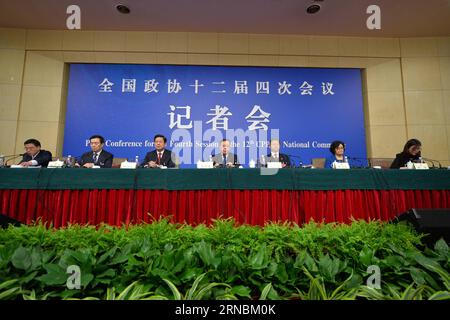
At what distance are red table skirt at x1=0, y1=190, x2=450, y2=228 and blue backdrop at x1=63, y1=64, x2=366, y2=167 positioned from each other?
217 cm

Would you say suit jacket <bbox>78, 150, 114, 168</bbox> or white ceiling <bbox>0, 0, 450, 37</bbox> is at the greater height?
white ceiling <bbox>0, 0, 450, 37</bbox>

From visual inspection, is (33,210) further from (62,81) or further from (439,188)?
(439,188)

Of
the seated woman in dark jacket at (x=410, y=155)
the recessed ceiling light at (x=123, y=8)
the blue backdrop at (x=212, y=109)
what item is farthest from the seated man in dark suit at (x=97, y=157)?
the seated woman in dark jacket at (x=410, y=155)

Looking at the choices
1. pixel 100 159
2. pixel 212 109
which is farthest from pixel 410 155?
pixel 100 159

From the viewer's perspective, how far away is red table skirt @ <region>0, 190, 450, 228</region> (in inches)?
93.0

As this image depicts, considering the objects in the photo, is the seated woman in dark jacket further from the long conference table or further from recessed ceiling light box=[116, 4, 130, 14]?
recessed ceiling light box=[116, 4, 130, 14]

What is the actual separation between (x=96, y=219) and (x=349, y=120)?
4.13 meters

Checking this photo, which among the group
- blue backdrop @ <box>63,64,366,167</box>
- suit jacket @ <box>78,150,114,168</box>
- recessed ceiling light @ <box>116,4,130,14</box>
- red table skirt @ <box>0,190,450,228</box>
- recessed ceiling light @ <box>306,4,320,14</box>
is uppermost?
recessed ceiling light @ <box>306,4,320,14</box>

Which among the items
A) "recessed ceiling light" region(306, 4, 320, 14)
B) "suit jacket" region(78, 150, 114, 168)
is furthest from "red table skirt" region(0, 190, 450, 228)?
"recessed ceiling light" region(306, 4, 320, 14)

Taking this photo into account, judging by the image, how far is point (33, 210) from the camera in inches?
92.4

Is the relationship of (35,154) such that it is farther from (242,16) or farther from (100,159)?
(242,16)

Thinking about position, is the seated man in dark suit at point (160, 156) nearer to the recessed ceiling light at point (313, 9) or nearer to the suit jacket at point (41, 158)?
the suit jacket at point (41, 158)

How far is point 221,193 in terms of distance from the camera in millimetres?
2420

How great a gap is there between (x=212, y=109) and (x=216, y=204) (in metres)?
2.62
